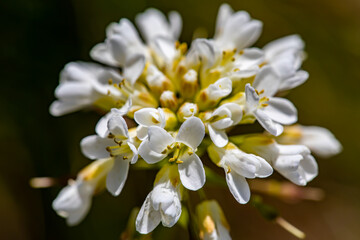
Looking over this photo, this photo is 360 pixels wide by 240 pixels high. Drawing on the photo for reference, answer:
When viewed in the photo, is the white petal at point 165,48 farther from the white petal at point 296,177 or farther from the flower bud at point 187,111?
the white petal at point 296,177

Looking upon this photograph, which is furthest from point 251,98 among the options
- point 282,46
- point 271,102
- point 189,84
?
point 282,46

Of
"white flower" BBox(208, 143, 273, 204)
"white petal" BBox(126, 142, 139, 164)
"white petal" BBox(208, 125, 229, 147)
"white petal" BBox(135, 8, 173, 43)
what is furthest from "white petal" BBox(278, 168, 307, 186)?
"white petal" BBox(135, 8, 173, 43)

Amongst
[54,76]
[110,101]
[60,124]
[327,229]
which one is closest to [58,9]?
[54,76]

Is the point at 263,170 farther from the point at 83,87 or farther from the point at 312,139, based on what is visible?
the point at 83,87

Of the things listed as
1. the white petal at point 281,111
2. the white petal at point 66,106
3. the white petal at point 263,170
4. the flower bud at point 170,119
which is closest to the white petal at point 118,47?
the white petal at point 66,106

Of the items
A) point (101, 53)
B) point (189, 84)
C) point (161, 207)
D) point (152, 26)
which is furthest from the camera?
point (152, 26)

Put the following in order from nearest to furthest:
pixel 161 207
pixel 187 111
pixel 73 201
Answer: pixel 161 207
pixel 187 111
pixel 73 201

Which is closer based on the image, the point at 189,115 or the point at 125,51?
the point at 189,115
